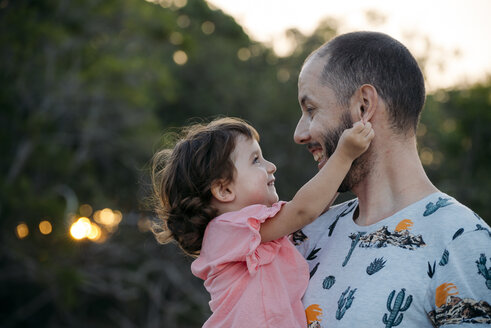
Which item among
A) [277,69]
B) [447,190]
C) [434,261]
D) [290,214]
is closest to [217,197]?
[290,214]

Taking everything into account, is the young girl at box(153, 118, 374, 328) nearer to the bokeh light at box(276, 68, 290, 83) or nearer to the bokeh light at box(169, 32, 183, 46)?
the bokeh light at box(169, 32, 183, 46)

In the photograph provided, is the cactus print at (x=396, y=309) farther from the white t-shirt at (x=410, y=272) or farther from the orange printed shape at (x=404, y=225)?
the orange printed shape at (x=404, y=225)

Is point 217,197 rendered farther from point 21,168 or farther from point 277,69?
point 277,69

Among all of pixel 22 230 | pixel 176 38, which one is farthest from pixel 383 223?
pixel 176 38

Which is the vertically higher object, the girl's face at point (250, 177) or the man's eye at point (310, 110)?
the man's eye at point (310, 110)

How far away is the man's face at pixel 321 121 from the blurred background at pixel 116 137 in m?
9.79

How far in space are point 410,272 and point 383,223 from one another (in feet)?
0.88

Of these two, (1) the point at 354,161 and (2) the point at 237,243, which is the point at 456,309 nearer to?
(1) the point at 354,161

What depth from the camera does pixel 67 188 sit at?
53.3ft

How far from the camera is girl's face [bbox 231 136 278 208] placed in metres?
2.52

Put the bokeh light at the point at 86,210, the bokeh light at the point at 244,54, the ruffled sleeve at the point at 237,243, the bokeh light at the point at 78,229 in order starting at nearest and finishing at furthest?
the ruffled sleeve at the point at 237,243
the bokeh light at the point at 78,229
the bokeh light at the point at 86,210
the bokeh light at the point at 244,54

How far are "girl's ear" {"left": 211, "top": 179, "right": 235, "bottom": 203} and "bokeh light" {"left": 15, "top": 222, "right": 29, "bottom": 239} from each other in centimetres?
1285

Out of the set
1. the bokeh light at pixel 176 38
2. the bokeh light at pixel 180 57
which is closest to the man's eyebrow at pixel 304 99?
the bokeh light at pixel 176 38

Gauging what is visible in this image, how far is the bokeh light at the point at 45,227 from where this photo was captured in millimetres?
14297
